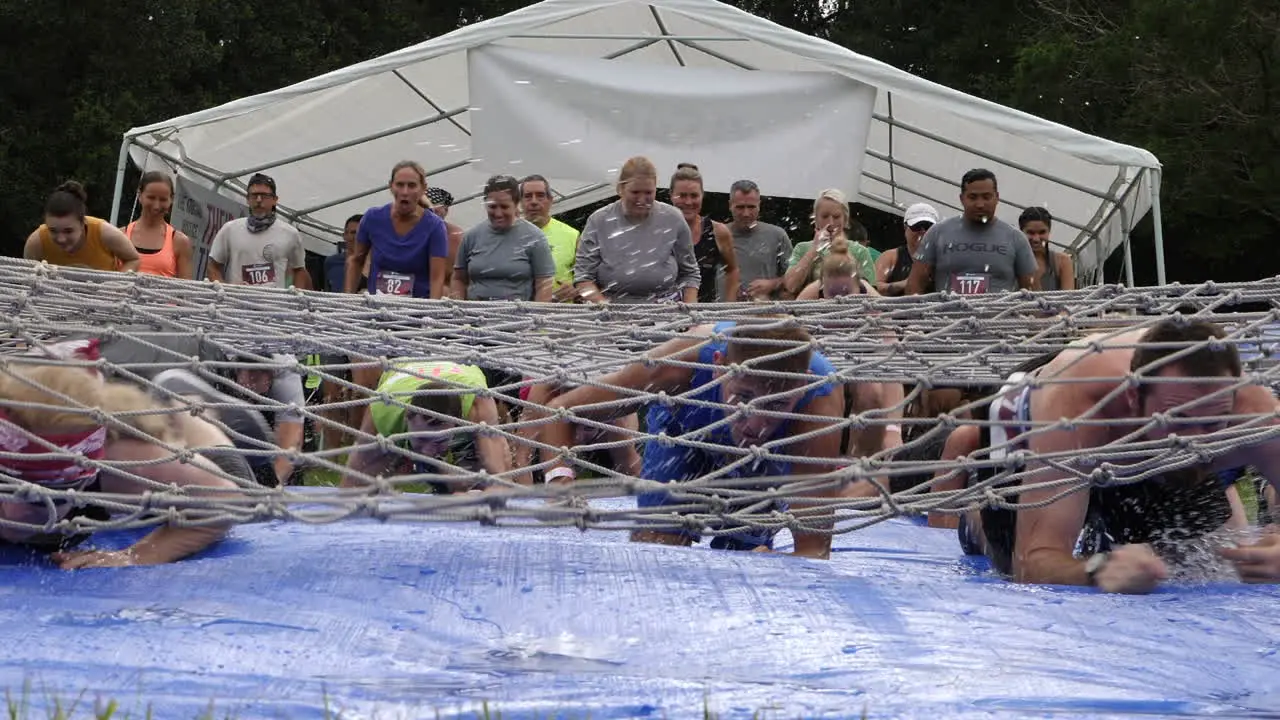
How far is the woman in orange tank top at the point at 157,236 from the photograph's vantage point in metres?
6.52

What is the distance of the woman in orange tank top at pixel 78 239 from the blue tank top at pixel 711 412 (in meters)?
2.43

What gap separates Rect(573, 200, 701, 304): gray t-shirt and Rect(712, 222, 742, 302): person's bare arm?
0.67 metres

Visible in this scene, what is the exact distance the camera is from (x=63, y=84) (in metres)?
17.8

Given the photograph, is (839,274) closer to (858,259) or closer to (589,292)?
(589,292)

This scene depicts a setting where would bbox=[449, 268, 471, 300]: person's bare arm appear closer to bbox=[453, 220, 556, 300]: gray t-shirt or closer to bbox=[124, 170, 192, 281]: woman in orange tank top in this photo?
bbox=[453, 220, 556, 300]: gray t-shirt

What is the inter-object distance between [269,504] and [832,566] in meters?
1.22

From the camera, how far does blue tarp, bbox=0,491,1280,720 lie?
230cm

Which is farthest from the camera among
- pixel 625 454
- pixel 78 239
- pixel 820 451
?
pixel 78 239

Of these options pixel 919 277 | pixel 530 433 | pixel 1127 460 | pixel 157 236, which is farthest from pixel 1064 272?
pixel 157 236

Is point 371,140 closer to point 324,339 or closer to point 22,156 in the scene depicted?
point 324,339

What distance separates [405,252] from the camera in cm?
630

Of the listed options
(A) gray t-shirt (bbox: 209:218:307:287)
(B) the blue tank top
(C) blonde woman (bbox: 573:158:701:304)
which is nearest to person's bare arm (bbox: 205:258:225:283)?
(A) gray t-shirt (bbox: 209:218:307:287)

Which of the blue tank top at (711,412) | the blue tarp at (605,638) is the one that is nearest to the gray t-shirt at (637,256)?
the blue tank top at (711,412)

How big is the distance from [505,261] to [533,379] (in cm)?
242
